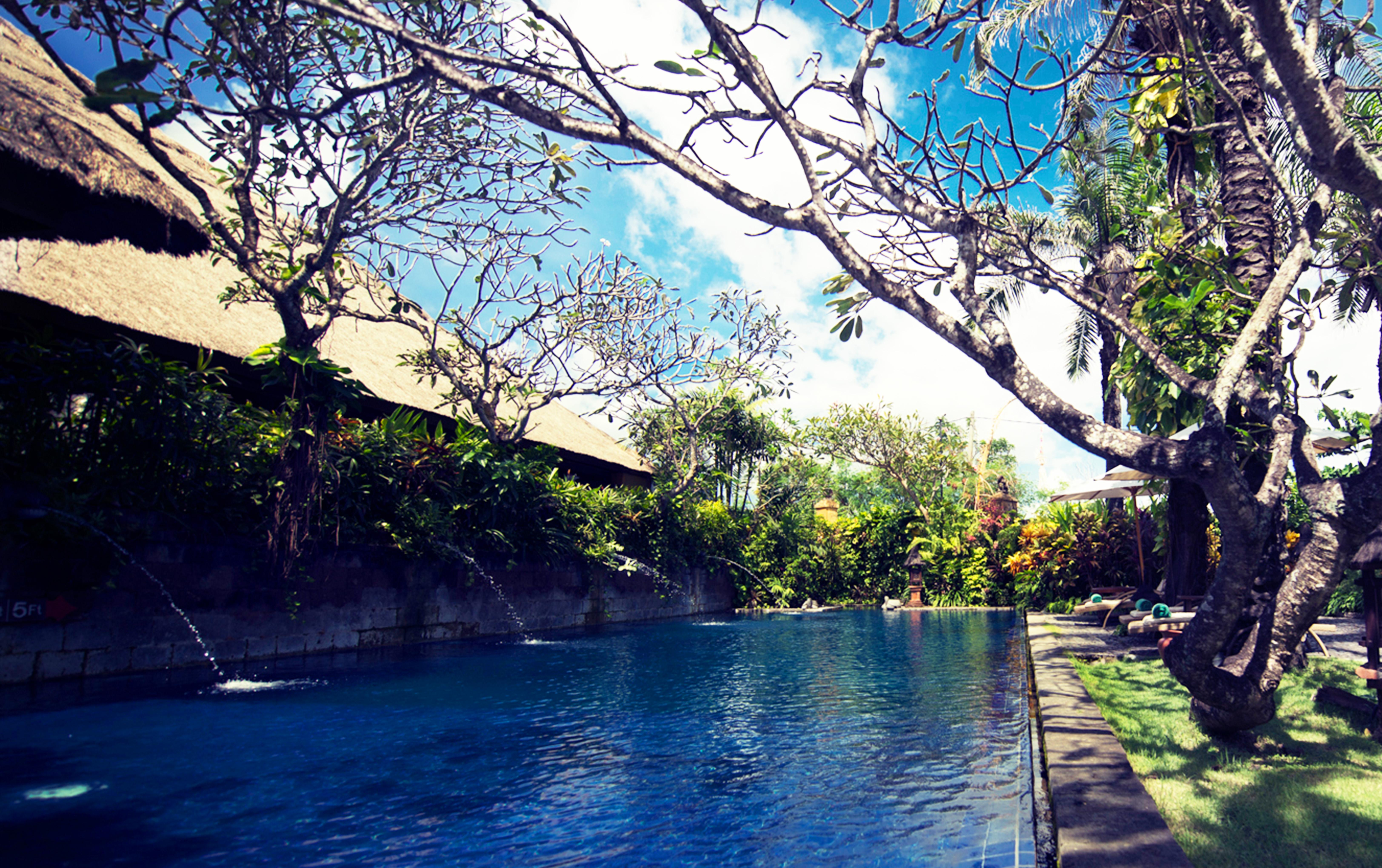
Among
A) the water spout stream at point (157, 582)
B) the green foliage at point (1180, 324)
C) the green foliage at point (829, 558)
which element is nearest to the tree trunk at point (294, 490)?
the water spout stream at point (157, 582)

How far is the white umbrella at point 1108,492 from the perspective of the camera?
12773 millimetres

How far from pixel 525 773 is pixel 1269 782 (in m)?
3.63

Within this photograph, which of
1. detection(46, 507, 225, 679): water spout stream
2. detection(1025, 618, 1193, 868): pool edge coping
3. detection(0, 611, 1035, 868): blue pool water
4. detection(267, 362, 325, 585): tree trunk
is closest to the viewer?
detection(1025, 618, 1193, 868): pool edge coping

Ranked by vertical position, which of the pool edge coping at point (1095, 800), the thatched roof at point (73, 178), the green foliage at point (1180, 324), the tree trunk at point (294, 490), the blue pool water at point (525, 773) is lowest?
the blue pool water at point (525, 773)

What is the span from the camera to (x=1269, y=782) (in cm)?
347

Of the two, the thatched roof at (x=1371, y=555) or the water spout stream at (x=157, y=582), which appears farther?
the water spout stream at (x=157, y=582)

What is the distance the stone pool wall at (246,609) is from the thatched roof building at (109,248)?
9.10ft

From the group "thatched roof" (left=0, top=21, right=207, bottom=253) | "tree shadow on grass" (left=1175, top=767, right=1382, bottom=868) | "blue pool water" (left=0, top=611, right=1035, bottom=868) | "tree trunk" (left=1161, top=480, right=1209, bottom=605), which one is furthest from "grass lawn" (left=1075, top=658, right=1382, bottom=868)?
"thatched roof" (left=0, top=21, right=207, bottom=253)

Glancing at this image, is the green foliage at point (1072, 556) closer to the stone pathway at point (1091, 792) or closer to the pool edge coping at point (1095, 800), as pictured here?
the stone pathway at point (1091, 792)

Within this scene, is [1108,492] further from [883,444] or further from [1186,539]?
[883,444]

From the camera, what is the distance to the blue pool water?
3154 mm

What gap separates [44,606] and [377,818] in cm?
459

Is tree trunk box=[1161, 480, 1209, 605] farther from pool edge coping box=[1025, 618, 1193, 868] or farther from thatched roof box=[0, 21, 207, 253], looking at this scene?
thatched roof box=[0, 21, 207, 253]

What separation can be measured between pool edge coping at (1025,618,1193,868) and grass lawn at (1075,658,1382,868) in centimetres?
11
